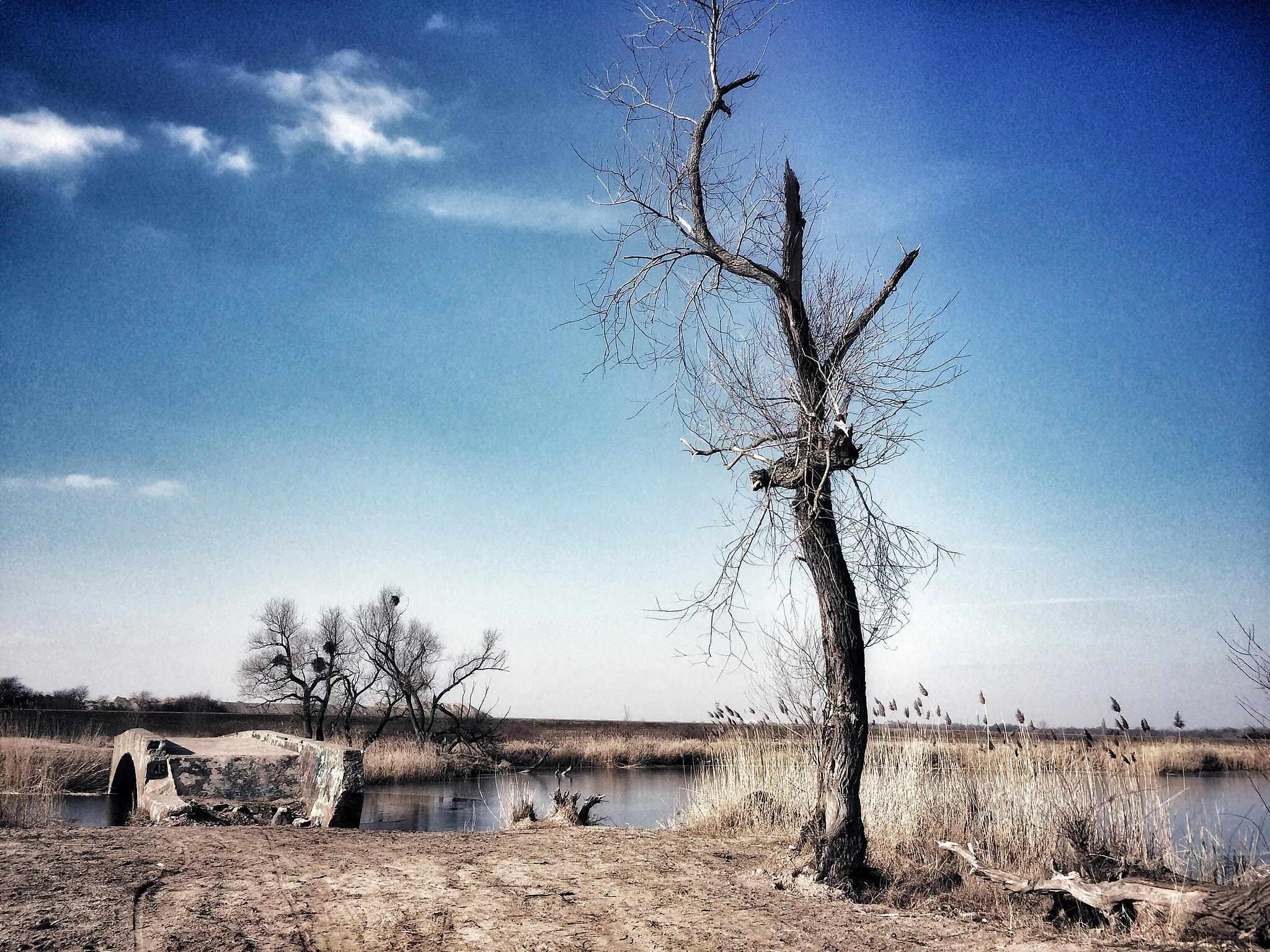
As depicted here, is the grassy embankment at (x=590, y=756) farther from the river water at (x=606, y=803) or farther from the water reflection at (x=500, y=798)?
the water reflection at (x=500, y=798)

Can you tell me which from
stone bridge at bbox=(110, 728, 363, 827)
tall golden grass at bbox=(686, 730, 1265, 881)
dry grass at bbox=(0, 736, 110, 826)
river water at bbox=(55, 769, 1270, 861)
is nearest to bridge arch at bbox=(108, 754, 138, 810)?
river water at bbox=(55, 769, 1270, 861)

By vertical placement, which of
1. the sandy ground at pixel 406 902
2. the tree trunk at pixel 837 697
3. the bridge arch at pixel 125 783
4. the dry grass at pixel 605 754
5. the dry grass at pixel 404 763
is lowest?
the dry grass at pixel 605 754

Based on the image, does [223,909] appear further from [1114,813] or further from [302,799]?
[1114,813]

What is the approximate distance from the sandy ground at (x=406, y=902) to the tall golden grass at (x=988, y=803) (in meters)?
1.53

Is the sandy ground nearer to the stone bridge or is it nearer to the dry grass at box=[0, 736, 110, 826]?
the stone bridge

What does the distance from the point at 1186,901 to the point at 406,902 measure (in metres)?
4.64

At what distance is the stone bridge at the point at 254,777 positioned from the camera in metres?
7.89

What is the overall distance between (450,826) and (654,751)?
15629mm

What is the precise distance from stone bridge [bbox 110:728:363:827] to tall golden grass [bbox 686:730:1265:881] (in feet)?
12.9

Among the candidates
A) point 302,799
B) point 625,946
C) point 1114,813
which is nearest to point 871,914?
point 625,946

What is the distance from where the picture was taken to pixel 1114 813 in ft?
21.7

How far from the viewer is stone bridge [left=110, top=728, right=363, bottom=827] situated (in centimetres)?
789

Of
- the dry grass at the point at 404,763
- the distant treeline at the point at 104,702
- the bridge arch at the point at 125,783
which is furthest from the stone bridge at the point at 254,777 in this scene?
the distant treeline at the point at 104,702

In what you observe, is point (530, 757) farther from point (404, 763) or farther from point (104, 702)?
point (104, 702)
